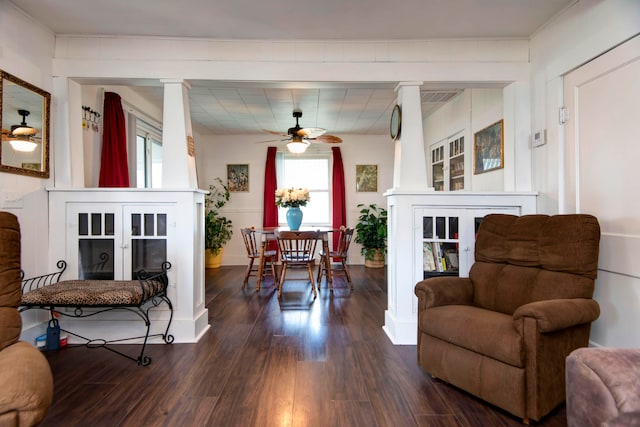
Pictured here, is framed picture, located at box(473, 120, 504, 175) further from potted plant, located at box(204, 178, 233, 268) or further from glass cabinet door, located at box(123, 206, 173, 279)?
potted plant, located at box(204, 178, 233, 268)

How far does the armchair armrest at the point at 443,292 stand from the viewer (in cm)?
208

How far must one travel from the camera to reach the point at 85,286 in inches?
92.7

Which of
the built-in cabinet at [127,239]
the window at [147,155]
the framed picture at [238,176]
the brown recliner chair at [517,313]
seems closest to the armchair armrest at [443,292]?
the brown recliner chair at [517,313]

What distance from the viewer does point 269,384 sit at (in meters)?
1.98

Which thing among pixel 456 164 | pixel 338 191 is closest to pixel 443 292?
pixel 456 164

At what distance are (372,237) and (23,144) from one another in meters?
4.83

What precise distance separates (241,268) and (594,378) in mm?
5451

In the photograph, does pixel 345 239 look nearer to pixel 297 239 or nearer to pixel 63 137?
pixel 297 239

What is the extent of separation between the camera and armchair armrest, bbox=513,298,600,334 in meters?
1.51

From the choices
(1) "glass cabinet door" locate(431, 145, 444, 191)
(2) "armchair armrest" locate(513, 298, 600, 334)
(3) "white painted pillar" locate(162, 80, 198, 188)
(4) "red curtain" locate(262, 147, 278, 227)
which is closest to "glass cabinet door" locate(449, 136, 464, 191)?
(1) "glass cabinet door" locate(431, 145, 444, 191)

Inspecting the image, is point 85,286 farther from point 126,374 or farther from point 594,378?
point 594,378

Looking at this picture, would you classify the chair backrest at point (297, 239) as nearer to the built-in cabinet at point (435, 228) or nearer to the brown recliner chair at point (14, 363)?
the built-in cabinet at point (435, 228)

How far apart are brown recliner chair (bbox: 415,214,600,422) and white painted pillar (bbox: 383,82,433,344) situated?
0.51m

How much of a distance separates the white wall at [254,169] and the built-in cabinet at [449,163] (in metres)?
1.17
